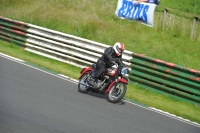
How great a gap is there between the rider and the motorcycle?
0.38ft

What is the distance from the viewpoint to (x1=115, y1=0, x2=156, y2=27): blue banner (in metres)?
21.6

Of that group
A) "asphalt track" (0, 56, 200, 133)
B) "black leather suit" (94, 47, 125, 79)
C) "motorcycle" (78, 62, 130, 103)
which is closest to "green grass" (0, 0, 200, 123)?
"motorcycle" (78, 62, 130, 103)

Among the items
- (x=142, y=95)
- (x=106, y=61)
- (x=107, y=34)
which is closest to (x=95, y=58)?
(x=142, y=95)

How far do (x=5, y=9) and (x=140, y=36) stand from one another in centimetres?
896

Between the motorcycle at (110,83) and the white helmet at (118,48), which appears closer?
the motorcycle at (110,83)

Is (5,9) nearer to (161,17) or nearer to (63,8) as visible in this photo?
(63,8)

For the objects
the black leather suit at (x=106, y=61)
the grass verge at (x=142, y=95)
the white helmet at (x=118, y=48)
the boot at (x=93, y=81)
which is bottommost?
the grass verge at (x=142, y=95)

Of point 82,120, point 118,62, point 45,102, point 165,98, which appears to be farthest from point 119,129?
point 165,98

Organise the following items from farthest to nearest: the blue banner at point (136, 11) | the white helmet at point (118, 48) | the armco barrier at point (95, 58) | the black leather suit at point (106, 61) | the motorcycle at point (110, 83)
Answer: the blue banner at point (136, 11) → the armco barrier at point (95, 58) → the black leather suit at point (106, 61) → the white helmet at point (118, 48) → the motorcycle at point (110, 83)

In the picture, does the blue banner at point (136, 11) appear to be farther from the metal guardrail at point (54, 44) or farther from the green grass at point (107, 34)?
the metal guardrail at point (54, 44)

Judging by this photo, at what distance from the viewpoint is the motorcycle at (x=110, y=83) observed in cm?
1366

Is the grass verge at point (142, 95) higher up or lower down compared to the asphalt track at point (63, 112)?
lower down

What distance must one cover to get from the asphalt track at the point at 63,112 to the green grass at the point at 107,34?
1.53m

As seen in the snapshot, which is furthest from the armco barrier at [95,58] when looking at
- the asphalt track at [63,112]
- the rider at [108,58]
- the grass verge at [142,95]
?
the rider at [108,58]
